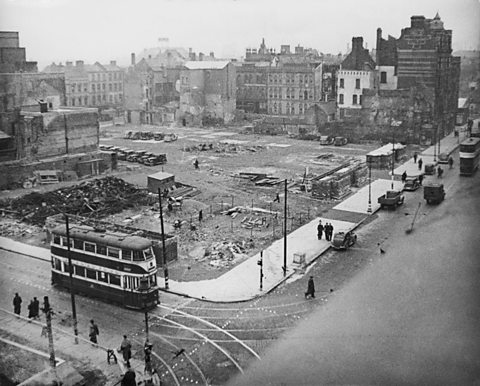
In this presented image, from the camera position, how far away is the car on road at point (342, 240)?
32.9 meters

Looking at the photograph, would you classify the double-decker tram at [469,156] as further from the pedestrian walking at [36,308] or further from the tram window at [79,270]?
the pedestrian walking at [36,308]

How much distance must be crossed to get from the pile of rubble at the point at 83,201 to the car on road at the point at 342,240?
1603cm

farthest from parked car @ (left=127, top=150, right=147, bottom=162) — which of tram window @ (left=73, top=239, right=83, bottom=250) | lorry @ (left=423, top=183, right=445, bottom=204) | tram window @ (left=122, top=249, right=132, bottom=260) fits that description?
tram window @ (left=122, top=249, right=132, bottom=260)

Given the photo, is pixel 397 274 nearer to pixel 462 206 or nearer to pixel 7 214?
pixel 462 206

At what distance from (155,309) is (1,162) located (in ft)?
102

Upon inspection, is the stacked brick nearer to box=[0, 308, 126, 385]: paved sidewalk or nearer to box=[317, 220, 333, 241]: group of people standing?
box=[317, 220, 333, 241]: group of people standing

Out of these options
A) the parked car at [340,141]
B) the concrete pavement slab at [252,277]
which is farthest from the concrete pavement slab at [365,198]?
the parked car at [340,141]

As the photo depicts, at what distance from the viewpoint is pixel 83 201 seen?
41781 millimetres

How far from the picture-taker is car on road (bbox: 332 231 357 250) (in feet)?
108

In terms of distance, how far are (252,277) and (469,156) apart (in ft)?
96.1

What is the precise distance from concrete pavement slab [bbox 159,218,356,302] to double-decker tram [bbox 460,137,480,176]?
68.5 feet

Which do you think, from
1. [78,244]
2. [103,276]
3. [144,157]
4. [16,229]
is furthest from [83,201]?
[144,157]

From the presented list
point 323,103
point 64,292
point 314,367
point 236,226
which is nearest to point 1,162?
point 236,226

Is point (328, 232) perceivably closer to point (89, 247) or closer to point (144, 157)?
point (89, 247)
